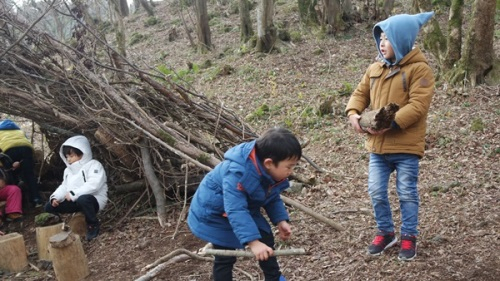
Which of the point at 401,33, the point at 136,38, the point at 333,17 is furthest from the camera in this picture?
the point at 136,38

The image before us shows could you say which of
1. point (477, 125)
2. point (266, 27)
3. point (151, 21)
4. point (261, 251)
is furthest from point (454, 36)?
point (151, 21)

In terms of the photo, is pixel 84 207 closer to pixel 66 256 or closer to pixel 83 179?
pixel 83 179

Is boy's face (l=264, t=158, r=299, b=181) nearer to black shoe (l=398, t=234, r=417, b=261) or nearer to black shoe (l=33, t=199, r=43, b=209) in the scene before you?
black shoe (l=398, t=234, r=417, b=261)

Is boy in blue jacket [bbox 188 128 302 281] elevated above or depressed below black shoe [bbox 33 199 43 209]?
above

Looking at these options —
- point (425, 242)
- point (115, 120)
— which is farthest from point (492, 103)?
point (115, 120)

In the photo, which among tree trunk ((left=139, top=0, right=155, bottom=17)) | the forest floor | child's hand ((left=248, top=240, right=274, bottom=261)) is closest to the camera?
child's hand ((left=248, top=240, right=274, bottom=261))

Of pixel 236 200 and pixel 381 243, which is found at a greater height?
pixel 236 200

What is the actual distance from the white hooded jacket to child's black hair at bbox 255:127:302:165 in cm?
326

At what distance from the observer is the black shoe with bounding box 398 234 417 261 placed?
3447mm

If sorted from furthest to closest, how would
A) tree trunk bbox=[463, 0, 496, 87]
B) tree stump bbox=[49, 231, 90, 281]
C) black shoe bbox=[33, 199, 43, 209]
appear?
tree trunk bbox=[463, 0, 496, 87] < black shoe bbox=[33, 199, 43, 209] < tree stump bbox=[49, 231, 90, 281]

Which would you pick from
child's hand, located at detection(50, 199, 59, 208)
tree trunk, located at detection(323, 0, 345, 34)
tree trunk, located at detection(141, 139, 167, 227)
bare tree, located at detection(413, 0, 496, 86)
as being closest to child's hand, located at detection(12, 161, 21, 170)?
child's hand, located at detection(50, 199, 59, 208)

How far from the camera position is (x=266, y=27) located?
12.0 metres

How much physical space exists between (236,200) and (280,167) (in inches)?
11.9

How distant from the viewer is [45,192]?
6586 millimetres
